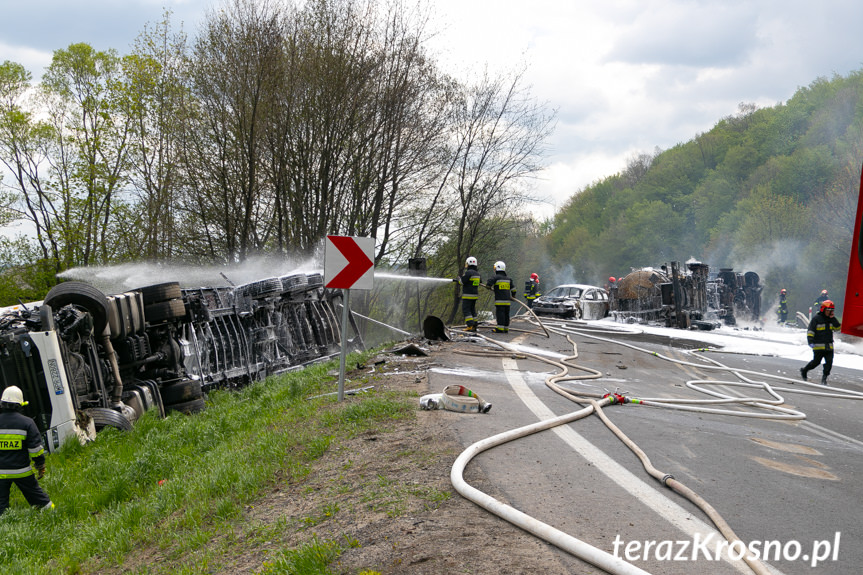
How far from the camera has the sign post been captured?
826 cm

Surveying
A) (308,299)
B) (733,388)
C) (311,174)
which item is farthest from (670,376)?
(311,174)

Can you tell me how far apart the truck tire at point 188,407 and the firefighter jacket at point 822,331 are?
1224 cm

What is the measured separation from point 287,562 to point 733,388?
400 inches


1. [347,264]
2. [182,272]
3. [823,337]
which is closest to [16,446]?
[347,264]

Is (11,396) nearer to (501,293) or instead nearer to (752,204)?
(501,293)

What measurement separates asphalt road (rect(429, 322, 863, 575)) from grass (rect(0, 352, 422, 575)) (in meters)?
1.19

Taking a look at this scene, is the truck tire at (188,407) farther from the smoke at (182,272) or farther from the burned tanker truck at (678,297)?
the burned tanker truck at (678,297)

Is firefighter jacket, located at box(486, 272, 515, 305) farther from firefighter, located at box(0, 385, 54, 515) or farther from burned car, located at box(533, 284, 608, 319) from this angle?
firefighter, located at box(0, 385, 54, 515)

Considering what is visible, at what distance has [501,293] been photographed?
17.7 m

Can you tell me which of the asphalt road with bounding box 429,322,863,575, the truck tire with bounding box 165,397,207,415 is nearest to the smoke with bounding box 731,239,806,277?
the asphalt road with bounding box 429,322,863,575

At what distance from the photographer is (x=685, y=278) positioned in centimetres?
2883

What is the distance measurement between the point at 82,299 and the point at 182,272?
49.0 ft

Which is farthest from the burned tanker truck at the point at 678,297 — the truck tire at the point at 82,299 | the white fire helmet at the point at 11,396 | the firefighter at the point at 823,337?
the white fire helmet at the point at 11,396

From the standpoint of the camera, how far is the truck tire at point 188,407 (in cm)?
1239
